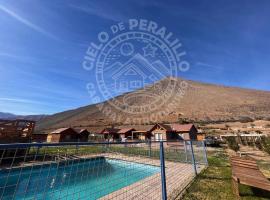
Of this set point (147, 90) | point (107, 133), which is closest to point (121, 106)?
point (147, 90)

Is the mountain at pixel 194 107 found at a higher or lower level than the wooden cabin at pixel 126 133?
higher

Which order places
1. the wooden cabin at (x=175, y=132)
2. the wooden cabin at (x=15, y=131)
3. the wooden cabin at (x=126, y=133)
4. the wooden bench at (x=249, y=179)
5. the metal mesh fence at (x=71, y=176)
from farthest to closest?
the wooden cabin at (x=126, y=133), the wooden cabin at (x=175, y=132), the wooden cabin at (x=15, y=131), the wooden bench at (x=249, y=179), the metal mesh fence at (x=71, y=176)

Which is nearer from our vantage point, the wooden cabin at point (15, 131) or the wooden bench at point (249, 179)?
the wooden bench at point (249, 179)

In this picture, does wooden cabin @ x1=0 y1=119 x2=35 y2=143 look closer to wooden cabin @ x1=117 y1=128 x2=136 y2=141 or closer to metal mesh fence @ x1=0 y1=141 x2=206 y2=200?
metal mesh fence @ x1=0 y1=141 x2=206 y2=200

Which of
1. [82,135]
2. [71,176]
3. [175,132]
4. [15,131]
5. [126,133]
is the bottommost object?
[71,176]

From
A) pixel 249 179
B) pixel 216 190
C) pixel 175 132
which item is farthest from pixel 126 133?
pixel 249 179

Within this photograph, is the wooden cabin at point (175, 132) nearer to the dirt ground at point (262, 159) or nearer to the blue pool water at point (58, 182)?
the dirt ground at point (262, 159)

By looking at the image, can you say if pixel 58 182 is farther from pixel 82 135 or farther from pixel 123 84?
pixel 123 84

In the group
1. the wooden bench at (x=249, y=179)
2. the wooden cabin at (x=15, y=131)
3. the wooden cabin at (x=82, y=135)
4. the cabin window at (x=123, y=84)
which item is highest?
the cabin window at (x=123, y=84)

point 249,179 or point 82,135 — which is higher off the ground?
point 82,135

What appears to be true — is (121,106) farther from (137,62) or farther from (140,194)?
(140,194)

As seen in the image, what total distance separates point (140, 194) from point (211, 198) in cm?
188

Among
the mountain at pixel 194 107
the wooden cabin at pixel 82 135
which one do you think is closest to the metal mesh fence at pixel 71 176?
the wooden cabin at pixel 82 135

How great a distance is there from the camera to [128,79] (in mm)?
49500
